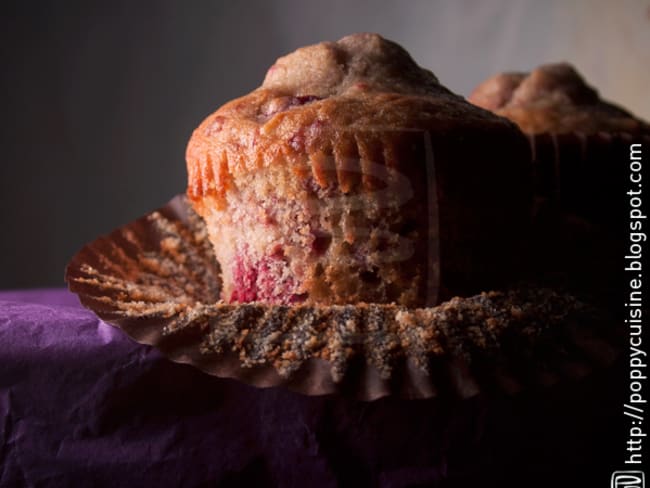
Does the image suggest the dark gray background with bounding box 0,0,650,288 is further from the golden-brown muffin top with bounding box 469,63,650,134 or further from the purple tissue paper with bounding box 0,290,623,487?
the purple tissue paper with bounding box 0,290,623,487

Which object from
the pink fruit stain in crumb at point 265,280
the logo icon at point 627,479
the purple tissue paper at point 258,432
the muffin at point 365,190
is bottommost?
the logo icon at point 627,479

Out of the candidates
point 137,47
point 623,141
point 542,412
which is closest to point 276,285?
point 542,412

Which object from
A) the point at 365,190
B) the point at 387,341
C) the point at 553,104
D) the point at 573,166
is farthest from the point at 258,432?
the point at 553,104

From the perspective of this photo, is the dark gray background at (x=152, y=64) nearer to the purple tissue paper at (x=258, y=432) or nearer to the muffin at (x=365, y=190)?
the muffin at (x=365, y=190)

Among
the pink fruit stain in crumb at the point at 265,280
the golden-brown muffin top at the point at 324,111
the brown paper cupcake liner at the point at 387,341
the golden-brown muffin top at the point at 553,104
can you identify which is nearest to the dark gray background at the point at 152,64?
the golden-brown muffin top at the point at 553,104

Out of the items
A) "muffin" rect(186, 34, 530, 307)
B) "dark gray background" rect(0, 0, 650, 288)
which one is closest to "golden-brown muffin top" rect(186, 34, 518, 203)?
"muffin" rect(186, 34, 530, 307)
